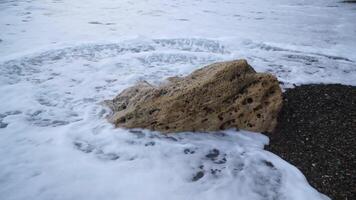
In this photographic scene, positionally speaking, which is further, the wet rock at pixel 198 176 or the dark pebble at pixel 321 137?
the wet rock at pixel 198 176

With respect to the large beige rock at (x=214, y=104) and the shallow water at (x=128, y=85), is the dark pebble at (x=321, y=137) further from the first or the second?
the large beige rock at (x=214, y=104)

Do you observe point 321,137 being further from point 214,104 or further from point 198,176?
point 198,176

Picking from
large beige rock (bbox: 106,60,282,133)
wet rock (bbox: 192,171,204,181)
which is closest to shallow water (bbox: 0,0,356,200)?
wet rock (bbox: 192,171,204,181)

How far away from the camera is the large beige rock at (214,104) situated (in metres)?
3.95

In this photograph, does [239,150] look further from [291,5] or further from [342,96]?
[291,5]

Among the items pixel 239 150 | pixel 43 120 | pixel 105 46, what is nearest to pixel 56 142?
pixel 43 120

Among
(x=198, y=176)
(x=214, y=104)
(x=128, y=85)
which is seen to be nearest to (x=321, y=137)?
(x=214, y=104)

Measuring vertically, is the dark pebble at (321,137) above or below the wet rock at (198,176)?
above

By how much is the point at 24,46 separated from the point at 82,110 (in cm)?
403

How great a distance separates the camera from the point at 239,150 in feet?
12.5

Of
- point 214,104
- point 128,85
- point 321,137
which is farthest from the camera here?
point 128,85

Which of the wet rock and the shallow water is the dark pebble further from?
the wet rock

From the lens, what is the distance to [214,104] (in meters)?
3.96

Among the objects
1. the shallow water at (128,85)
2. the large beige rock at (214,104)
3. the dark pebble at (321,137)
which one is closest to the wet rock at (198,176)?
the shallow water at (128,85)
